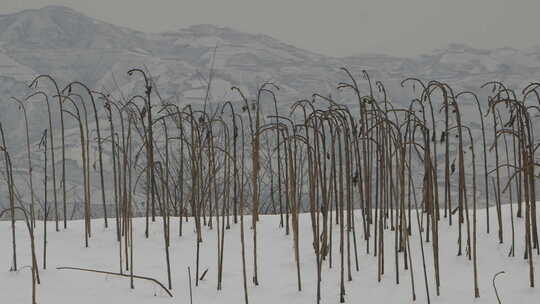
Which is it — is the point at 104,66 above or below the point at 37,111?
above

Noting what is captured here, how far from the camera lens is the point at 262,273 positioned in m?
2.08

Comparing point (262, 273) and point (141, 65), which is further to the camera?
point (141, 65)

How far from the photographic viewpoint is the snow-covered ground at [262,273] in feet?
6.01

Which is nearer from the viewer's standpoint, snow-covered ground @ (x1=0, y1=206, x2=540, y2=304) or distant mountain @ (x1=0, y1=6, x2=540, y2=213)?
snow-covered ground @ (x1=0, y1=206, x2=540, y2=304)

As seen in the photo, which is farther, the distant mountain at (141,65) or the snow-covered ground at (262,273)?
the distant mountain at (141,65)

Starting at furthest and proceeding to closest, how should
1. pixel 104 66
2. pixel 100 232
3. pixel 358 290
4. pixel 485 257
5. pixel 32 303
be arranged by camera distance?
pixel 104 66 → pixel 100 232 → pixel 485 257 → pixel 358 290 → pixel 32 303

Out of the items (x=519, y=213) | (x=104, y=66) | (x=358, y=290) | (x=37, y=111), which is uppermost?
(x=104, y=66)

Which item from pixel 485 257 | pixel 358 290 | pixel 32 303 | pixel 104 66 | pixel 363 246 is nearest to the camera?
pixel 32 303

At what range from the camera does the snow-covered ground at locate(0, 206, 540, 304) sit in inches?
72.1

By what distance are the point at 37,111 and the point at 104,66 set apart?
225cm

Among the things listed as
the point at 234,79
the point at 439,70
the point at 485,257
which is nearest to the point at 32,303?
the point at 485,257

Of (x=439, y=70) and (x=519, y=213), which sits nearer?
(x=519, y=213)

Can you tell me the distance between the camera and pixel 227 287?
6.40ft

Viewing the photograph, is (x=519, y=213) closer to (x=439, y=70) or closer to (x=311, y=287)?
(x=311, y=287)
